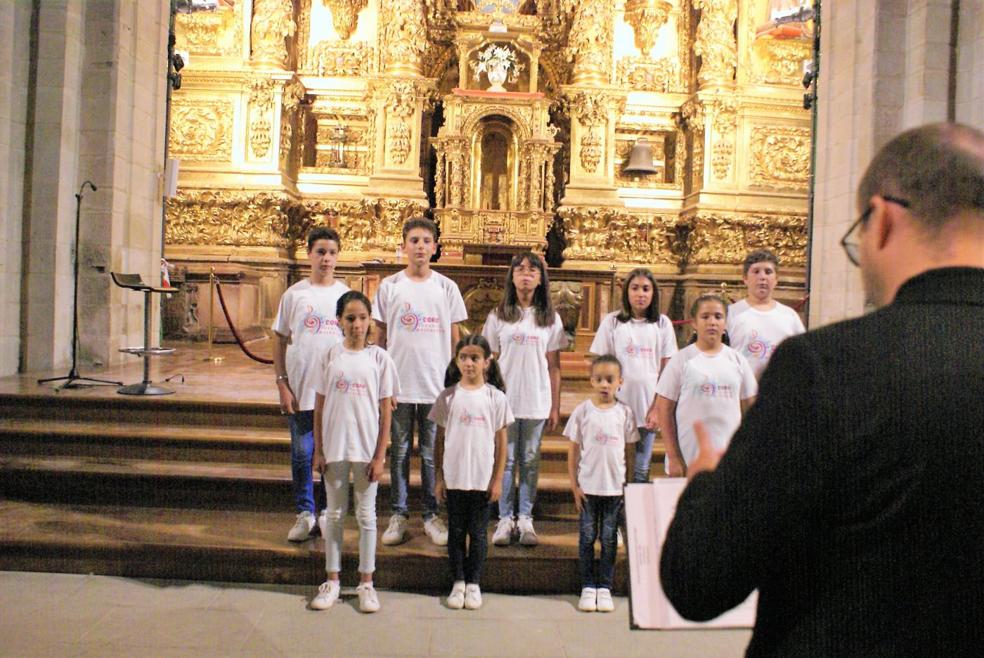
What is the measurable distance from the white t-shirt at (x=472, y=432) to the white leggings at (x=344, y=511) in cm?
44

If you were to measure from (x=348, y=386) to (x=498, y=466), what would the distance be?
0.93m

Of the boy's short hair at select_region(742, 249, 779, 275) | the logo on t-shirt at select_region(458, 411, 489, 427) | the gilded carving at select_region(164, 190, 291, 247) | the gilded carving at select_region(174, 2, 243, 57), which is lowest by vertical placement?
the logo on t-shirt at select_region(458, 411, 489, 427)

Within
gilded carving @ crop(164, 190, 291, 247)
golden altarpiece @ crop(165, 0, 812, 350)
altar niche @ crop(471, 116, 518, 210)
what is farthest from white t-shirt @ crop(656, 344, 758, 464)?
gilded carving @ crop(164, 190, 291, 247)

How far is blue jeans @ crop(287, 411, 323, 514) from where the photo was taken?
14.7ft

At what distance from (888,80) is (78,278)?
28.2 feet

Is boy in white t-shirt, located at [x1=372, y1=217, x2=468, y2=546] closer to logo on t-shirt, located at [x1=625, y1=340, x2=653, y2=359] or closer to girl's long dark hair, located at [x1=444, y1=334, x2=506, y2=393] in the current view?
girl's long dark hair, located at [x1=444, y1=334, x2=506, y2=393]

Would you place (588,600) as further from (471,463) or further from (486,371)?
(486,371)

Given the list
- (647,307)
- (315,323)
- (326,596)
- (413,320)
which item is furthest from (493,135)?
(326,596)

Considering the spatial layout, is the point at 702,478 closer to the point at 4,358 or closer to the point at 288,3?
the point at 4,358

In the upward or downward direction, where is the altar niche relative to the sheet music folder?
upward

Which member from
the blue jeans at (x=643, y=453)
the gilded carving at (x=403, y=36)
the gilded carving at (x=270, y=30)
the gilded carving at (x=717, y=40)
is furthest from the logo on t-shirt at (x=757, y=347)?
the gilded carving at (x=270, y=30)

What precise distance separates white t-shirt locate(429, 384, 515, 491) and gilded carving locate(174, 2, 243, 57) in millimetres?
11713

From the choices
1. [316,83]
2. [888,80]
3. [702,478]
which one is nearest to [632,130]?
[316,83]

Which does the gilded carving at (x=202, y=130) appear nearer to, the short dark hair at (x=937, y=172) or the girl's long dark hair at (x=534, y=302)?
the girl's long dark hair at (x=534, y=302)
